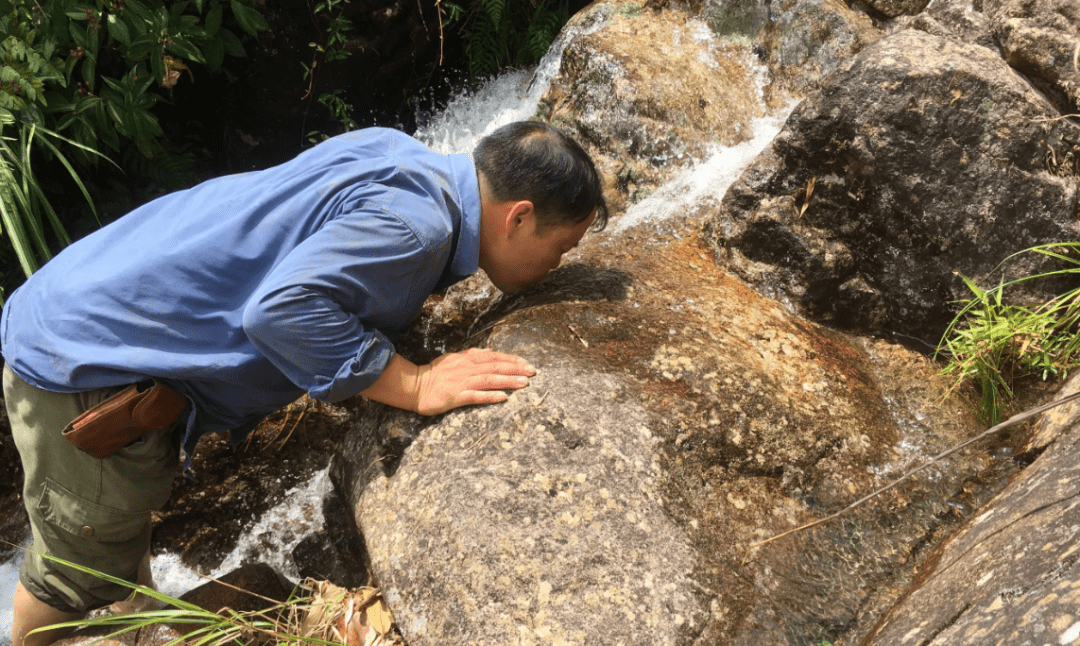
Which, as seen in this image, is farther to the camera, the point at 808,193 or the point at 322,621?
the point at 808,193

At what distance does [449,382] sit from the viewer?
235cm

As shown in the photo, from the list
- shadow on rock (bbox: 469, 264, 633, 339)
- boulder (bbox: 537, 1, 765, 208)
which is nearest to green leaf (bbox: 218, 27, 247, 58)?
boulder (bbox: 537, 1, 765, 208)

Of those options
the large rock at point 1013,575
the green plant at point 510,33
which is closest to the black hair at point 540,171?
the large rock at point 1013,575

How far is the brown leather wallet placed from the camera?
2.13 meters

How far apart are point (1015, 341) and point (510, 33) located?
12.2ft

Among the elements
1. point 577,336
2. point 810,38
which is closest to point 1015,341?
point 577,336

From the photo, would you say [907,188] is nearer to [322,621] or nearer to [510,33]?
[322,621]

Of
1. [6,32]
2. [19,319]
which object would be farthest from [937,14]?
[6,32]

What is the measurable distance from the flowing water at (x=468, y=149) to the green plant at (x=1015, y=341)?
141 centimetres

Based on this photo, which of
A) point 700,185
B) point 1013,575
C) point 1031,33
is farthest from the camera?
point 700,185

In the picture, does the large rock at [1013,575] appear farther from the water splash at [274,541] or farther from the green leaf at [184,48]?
the green leaf at [184,48]

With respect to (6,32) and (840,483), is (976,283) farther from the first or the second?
→ (6,32)

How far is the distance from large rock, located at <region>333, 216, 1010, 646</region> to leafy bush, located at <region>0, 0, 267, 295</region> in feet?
7.09

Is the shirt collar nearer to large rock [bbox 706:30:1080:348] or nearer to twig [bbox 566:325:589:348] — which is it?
twig [bbox 566:325:589:348]
